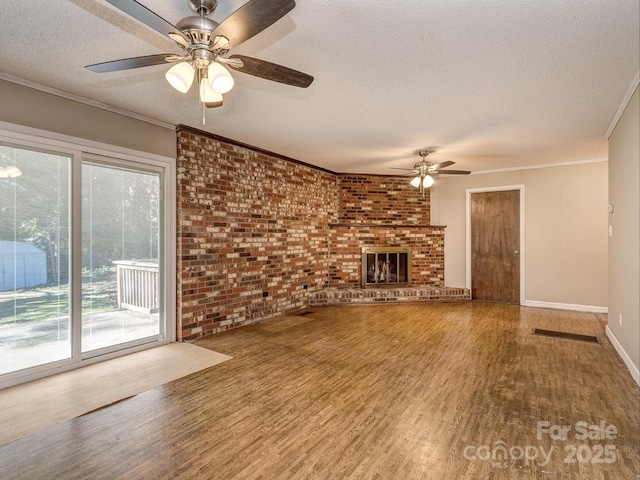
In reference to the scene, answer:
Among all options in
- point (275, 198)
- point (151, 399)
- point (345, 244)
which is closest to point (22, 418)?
point (151, 399)

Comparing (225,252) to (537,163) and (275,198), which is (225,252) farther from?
(537,163)

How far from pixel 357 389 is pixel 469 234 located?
15.0 feet

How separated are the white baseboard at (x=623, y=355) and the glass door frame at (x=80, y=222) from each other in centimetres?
429

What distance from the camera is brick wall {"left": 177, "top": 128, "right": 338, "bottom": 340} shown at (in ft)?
12.7

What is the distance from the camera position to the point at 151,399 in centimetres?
251

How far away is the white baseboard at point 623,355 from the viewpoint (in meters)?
2.79

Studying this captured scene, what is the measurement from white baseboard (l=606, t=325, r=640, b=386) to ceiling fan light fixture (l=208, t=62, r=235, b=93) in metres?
3.65

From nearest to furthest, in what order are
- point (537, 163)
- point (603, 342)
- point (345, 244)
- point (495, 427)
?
point (495, 427)
point (603, 342)
point (537, 163)
point (345, 244)

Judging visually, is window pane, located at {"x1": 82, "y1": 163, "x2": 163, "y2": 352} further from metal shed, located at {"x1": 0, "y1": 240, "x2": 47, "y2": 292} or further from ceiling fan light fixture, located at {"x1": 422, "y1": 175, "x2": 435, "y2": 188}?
ceiling fan light fixture, located at {"x1": 422, "y1": 175, "x2": 435, "y2": 188}

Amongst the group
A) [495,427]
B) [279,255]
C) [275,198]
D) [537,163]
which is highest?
[537,163]

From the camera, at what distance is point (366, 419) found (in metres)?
2.22

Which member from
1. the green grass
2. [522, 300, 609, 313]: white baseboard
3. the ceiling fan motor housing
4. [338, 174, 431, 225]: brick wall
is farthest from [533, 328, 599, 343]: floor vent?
the green grass

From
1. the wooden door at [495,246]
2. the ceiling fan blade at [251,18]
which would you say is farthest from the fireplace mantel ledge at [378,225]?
the ceiling fan blade at [251,18]

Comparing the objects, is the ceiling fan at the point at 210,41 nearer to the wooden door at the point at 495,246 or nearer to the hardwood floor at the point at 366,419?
the hardwood floor at the point at 366,419
